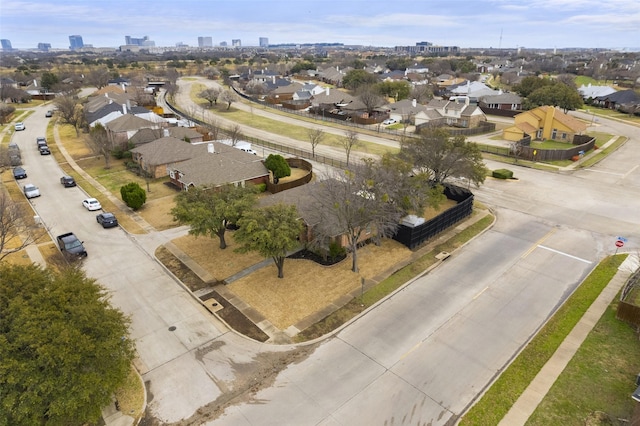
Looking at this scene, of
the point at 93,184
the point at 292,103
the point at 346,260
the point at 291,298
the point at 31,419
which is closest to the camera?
the point at 31,419

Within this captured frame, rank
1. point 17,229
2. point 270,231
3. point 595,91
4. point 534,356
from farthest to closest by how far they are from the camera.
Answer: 1. point 595,91
2. point 17,229
3. point 270,231
4. point 534,356

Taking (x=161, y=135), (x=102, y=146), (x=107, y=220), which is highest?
(x=161, y=135)

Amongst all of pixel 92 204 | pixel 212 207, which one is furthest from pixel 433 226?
pixel 92 204

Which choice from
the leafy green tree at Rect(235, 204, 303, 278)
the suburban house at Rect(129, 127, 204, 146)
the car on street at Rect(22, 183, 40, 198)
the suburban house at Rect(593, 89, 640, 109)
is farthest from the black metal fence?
the suburban house at Rect(593, 89, 640, 109)

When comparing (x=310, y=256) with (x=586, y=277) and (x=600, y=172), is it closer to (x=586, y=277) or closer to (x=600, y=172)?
(x=586, y=277)

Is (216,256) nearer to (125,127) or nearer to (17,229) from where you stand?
(17,229)

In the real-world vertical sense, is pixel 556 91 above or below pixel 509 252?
above

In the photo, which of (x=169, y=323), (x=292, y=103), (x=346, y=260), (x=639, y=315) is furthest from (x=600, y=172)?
(x=292, y=103)

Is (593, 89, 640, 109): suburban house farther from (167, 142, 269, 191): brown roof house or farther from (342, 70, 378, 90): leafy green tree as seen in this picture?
(167, 142, 269, 191): brown roof house
